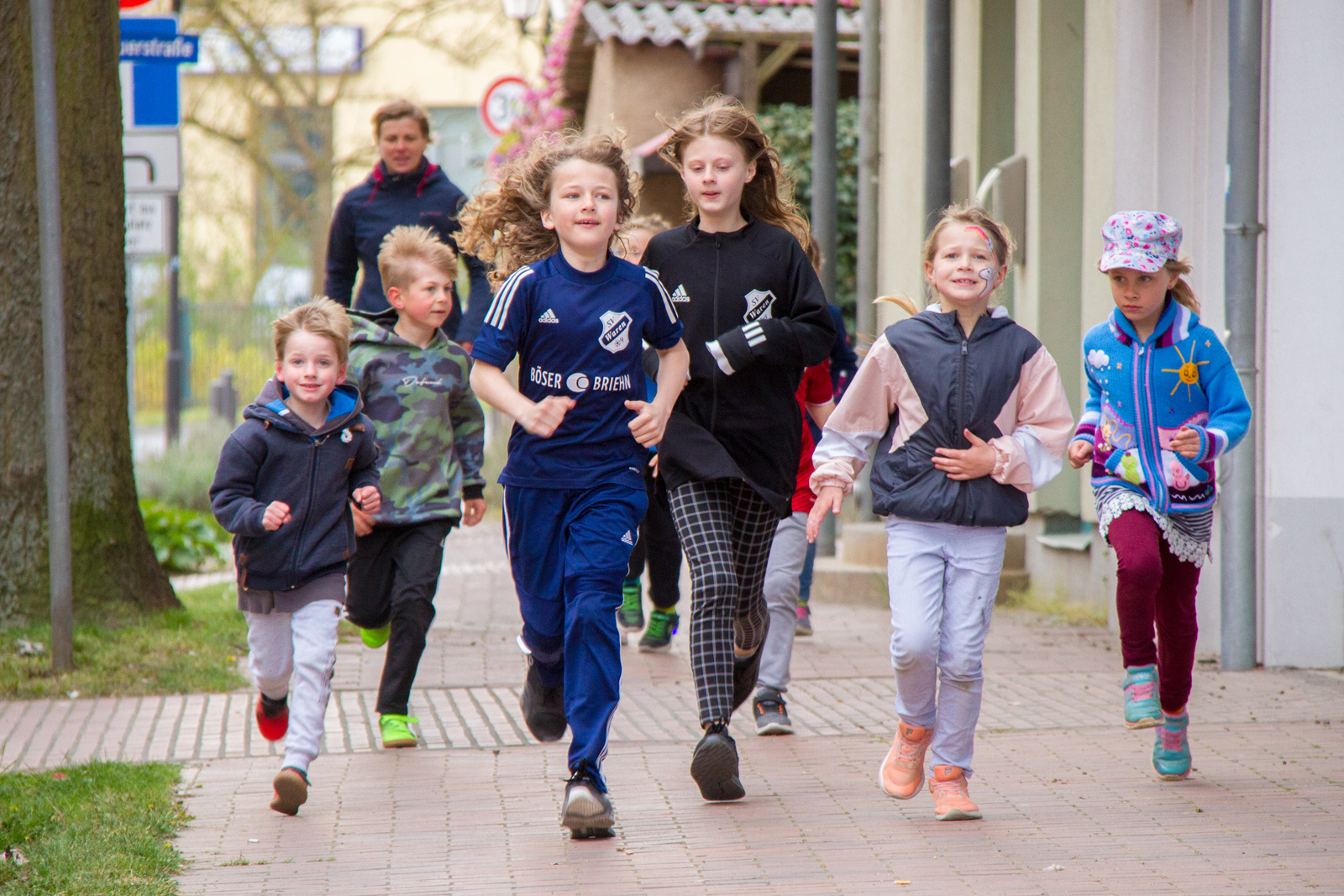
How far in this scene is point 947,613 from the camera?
4.80 metres

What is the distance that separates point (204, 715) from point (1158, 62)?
5434mm

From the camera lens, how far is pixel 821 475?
15.7 ft

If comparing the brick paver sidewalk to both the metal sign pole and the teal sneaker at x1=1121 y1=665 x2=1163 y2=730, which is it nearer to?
the teal sneaker at x1=1121 y1=665 x2=1163 y2=730

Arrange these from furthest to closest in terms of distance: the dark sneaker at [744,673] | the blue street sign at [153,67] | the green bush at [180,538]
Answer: the green bush at [180,538] → the blue street sign at [153,67] → the dark sneaker at [744,673]

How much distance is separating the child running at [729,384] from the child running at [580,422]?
0.87ft

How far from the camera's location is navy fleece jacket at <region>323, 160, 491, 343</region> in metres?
7.55

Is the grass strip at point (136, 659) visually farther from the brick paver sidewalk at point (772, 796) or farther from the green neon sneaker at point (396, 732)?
the green neon sneaker at point (396, 732)

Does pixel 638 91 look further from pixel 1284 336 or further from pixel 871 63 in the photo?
pixel 1284 336

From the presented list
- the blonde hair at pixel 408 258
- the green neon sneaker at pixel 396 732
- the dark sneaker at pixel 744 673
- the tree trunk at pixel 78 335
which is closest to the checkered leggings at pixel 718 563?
the dark sneaker at pixel 744 673

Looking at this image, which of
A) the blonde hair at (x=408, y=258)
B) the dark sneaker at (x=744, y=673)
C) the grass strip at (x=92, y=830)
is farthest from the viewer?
the blonde hair at (x=408, y=258)

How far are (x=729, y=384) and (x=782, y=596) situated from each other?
4.53 feet

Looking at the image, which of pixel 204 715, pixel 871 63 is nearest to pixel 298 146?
pixel 871 63

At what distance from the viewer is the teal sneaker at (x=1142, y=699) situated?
5.07m

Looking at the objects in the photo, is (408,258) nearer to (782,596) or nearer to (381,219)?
(381,219)
